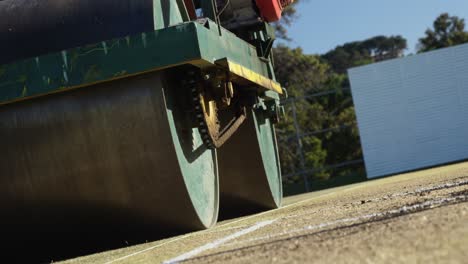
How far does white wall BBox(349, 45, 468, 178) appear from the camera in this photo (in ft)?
87.8

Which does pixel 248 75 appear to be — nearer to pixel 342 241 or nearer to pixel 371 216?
pixel 371 216

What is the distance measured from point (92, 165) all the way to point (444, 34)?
2320 inches

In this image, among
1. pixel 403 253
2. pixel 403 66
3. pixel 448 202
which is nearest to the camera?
pixel 403 253

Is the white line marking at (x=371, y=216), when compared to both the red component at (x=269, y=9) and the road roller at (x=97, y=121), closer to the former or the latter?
the road roller at (x=97, y=121)

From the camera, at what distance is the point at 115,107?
23.1 ft

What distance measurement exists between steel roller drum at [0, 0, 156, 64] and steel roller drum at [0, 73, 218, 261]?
404 millimetres

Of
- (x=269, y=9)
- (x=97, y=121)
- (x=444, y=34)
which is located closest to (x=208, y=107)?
(x=97, y=121)

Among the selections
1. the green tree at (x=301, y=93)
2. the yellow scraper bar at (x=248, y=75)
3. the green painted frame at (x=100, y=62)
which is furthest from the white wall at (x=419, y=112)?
the green painted frame at (x=100, y=62)

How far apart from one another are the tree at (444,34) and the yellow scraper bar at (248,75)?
169 ft

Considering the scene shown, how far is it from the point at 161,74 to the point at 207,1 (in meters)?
1.65

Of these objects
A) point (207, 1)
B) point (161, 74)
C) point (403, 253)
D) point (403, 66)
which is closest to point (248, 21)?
point (207, 1)

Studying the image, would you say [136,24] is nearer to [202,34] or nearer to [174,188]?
[202,34]

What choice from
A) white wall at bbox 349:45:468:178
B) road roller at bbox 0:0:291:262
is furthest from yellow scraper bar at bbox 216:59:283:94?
white wall at bbox 349:45:468:178

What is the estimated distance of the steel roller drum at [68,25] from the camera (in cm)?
712
